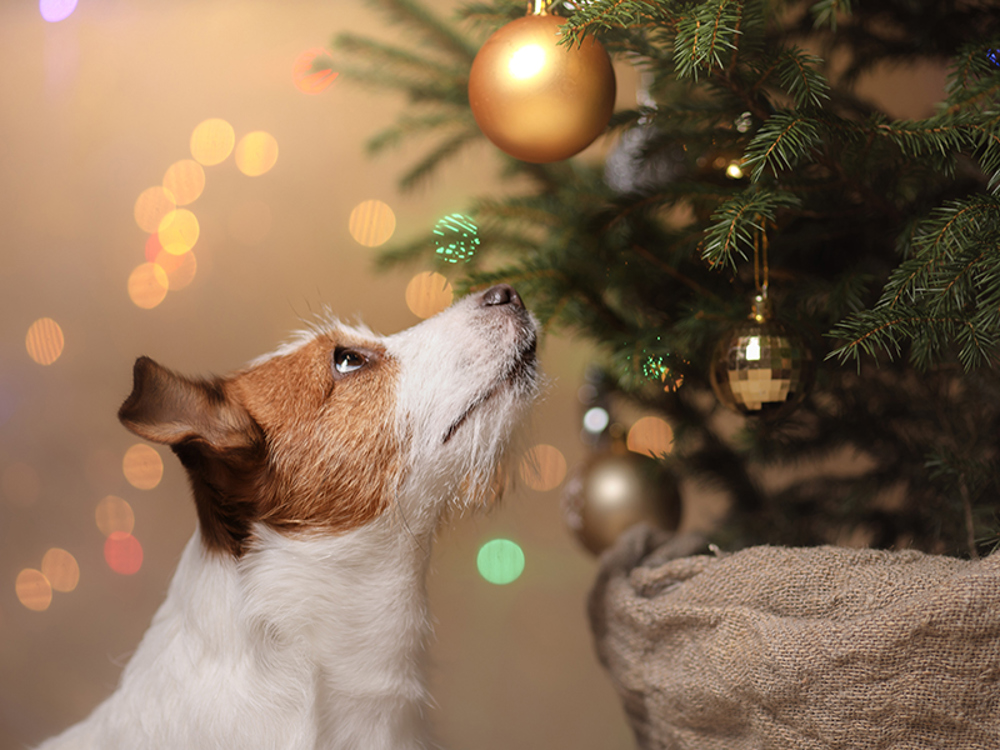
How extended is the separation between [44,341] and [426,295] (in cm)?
102

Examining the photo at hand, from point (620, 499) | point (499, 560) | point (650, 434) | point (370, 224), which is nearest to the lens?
point (620, 499)

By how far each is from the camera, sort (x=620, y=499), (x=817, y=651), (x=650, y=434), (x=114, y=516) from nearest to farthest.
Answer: (x=817, y=651)
(x=620, y=499)
(x=650, y=434)
(x=114, y=516)

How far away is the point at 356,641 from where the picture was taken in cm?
90

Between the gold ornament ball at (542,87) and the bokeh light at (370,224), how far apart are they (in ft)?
4.15

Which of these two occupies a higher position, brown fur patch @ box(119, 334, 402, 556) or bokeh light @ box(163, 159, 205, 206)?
bokeh light @ box(163, 159, 205, 206)

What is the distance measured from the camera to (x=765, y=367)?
3.10ft

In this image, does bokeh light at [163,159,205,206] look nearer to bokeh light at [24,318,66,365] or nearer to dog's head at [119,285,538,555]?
bokeh light at [24,318,66,365]

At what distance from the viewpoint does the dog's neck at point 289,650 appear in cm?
84

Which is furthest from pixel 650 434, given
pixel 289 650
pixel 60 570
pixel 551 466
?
pixel 60 570

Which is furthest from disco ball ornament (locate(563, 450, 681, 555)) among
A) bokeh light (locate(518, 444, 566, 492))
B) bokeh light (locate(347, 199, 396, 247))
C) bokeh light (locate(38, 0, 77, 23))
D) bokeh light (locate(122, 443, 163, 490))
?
bokeh light (locate(38, 0, 77, 23))

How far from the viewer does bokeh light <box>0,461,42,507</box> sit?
1.84 meters

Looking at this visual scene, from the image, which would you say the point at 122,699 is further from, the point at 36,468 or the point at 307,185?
the point at 307,185

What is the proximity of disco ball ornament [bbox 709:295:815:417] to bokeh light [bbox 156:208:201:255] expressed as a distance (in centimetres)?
163

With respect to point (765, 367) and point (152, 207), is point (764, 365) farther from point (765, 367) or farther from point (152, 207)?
point (152, 207)
